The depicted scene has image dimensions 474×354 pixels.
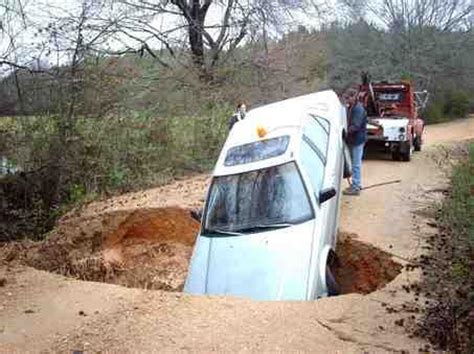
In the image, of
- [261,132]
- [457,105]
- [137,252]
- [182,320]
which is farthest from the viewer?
[457,105]

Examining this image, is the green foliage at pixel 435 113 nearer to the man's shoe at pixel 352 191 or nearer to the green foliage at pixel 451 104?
the green foliage at pixel 451 104

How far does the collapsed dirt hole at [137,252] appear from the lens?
8.53 m

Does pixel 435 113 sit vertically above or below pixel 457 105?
below

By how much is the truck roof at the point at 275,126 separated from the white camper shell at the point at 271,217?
16mm

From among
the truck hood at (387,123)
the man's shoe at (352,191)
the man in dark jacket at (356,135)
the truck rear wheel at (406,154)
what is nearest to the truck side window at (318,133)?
the man in dark jacket at (356,135)

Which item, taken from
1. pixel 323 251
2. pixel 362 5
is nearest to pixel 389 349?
pixel 323 251

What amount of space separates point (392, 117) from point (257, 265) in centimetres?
1131

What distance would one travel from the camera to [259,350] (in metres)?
4.70

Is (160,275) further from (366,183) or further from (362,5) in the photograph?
(362,5)

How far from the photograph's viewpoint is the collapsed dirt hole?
853 cm

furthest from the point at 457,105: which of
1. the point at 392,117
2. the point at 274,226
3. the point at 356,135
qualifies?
the point at 274,226

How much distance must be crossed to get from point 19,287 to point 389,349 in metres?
4.01

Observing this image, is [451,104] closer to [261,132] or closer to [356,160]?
[356,160]

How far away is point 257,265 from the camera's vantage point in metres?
6.89
